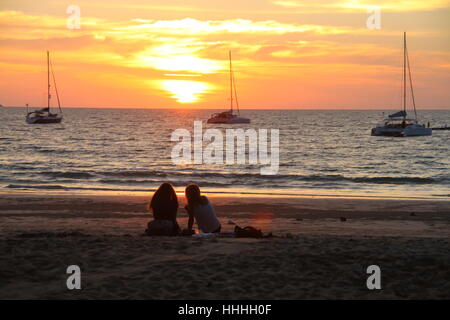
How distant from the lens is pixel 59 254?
33.0 ft

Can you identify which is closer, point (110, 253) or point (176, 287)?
point (176, 287)

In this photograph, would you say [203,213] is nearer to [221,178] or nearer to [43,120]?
[221,178]

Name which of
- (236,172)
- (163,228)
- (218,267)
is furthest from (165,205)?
(236,172)

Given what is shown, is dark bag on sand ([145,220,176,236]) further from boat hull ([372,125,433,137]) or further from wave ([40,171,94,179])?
boat hull ([372,125,433,137])

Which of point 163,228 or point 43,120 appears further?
point 43,120

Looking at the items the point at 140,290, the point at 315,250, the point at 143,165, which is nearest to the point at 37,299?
the point at 140,290

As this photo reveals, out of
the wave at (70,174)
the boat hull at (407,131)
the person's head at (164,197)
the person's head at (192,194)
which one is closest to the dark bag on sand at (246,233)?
the person's head at (192,194)

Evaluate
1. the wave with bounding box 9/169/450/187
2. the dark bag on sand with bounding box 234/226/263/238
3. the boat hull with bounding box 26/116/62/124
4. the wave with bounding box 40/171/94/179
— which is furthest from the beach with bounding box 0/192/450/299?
the boat hull with bounding box 26/116/62/124

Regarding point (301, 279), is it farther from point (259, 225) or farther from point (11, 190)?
point (11, 190)

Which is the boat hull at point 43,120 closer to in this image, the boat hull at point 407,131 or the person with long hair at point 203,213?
the boat hull at point 407,131

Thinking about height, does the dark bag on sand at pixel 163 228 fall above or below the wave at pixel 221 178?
above

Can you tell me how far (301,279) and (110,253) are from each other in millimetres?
3638

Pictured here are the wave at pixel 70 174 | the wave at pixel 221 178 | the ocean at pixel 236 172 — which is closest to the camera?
the ocean at pixel 236 172
